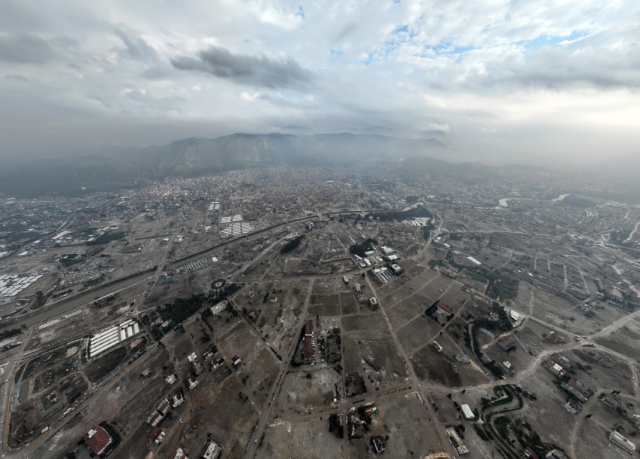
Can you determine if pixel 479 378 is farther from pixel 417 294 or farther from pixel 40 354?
pixel 40 354

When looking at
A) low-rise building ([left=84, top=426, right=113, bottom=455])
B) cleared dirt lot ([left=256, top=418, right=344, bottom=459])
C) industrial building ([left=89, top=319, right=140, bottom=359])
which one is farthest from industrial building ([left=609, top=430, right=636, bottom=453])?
industrial building ([left=89, top=319, right=140, bottom=359])

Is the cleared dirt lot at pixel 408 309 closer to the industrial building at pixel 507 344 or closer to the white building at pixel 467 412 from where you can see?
the industrial building at pixel 507 344

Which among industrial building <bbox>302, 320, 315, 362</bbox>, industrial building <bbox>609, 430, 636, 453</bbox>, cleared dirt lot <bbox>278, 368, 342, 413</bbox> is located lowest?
industrial building <bbox>609, 430, 636, 453</bbox>

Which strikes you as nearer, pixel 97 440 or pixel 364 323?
pixel 97 440

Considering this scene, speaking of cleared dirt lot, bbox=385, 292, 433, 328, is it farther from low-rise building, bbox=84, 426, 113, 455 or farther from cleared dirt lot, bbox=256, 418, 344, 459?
low-rise building, bbox=84, 426, 113, 455

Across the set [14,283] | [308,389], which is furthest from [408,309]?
[14,283]

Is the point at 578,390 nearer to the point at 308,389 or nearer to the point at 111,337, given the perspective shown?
the point at 308,389

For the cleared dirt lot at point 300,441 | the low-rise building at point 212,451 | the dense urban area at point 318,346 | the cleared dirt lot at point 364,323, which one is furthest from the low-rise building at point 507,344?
the low-rise building at point 212,451

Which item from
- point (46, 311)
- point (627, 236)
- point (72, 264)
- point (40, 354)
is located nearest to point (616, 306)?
point (627, 236)
